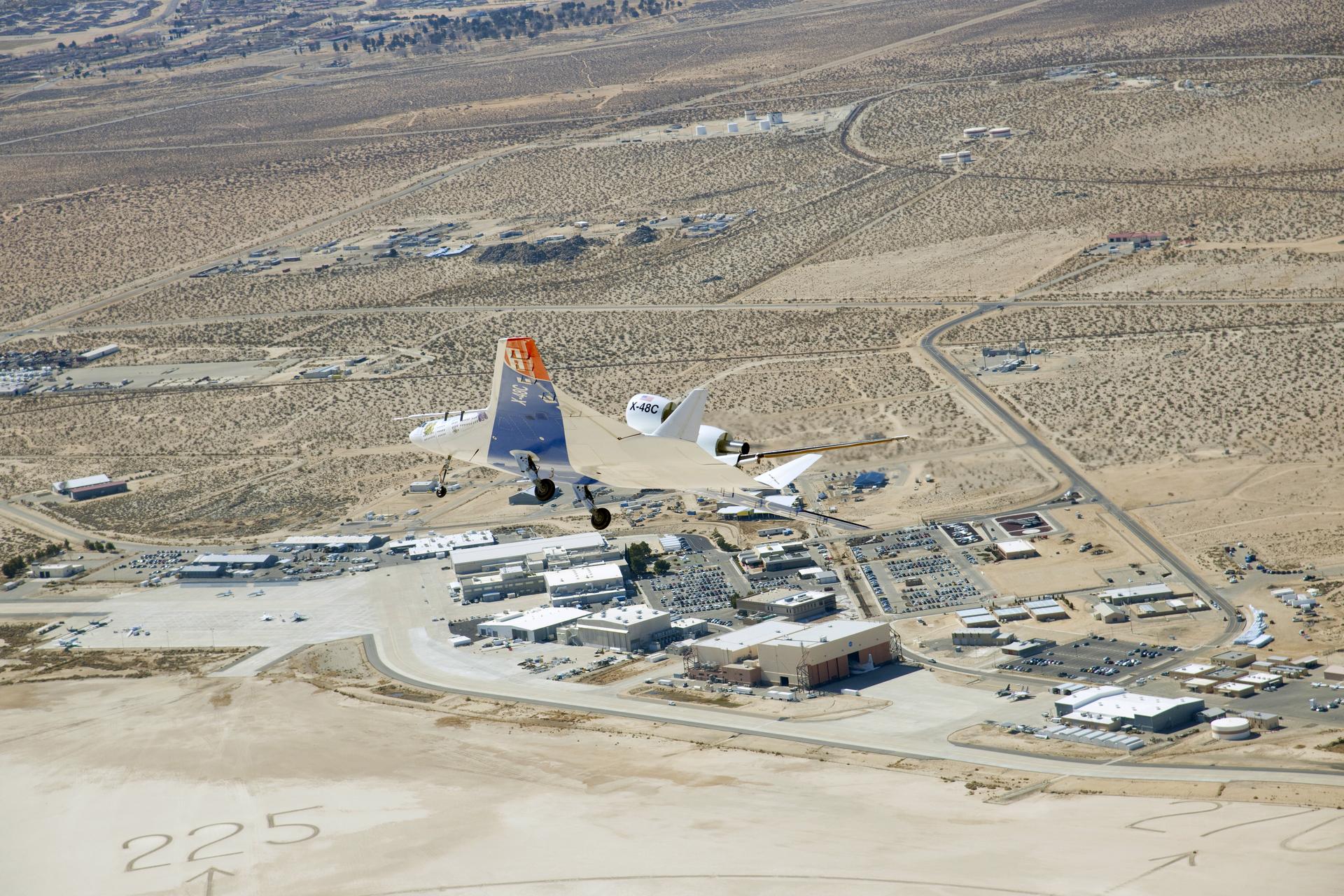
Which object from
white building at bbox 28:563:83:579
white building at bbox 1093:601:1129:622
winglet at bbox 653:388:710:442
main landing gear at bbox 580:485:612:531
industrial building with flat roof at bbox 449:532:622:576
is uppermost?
winglet at bbox 653:388:710:442

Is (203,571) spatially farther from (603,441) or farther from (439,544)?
(603,441)

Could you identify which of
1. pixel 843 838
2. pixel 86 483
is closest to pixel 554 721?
pixel 843 838

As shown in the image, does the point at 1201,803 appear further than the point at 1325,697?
No

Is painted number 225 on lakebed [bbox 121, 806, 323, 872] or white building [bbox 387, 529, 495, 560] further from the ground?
white building [bbox 387, 529, 495, 560]

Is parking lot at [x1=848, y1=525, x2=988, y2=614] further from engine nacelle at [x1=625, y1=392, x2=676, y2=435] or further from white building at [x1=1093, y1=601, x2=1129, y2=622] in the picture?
engine nacelle at [x1=625, y1=392, x2=676, y2=435]

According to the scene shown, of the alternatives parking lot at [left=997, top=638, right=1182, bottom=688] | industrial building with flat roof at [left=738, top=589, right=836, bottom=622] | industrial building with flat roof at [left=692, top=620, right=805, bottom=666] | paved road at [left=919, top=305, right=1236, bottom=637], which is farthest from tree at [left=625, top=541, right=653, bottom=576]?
paved road at [left=919, top=305, right=1236, bottom=637]

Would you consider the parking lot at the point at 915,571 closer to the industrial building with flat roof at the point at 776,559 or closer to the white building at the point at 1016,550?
the white building at the point at 1016,550

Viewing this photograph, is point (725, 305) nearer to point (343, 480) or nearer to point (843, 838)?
point (343, 480)
